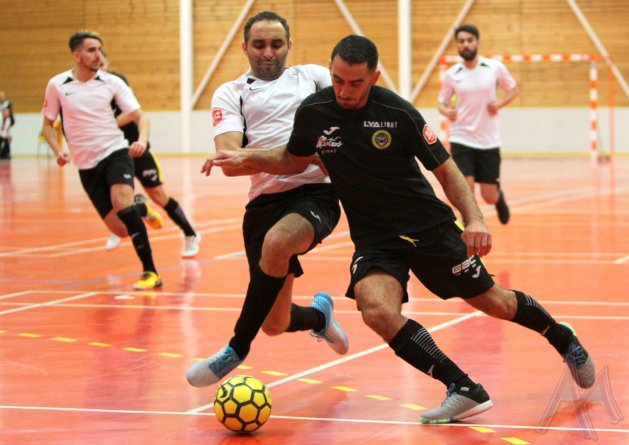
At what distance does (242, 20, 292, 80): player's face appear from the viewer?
172 inches

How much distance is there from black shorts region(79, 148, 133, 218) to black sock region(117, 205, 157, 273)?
276 mm

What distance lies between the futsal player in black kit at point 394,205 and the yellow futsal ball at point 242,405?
0.55m

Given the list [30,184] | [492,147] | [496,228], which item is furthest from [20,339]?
[30,184]

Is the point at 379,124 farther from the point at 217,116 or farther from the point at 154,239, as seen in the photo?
the point at 154,239

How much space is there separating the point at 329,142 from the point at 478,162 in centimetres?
613

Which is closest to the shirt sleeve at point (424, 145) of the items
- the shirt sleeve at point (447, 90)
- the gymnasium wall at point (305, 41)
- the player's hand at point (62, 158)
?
the player's hand at point (62, 158)

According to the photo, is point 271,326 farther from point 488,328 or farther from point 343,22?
point 343,22

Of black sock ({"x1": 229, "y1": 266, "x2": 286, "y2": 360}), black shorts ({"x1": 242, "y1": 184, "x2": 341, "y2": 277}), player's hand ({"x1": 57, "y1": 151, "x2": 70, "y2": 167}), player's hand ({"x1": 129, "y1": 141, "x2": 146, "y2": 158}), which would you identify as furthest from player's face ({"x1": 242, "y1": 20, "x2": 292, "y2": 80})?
player's hand ({"x1": 57, "y1": 151, "x2": 70, "y2": 167})

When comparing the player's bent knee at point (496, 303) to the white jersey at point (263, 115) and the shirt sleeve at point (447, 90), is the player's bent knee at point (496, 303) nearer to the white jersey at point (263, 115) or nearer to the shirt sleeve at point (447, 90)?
the white jersey at point (263, 115)

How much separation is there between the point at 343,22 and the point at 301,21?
142 cm

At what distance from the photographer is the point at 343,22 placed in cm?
2898

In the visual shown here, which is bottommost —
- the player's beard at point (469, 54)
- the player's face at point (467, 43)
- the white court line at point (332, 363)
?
the white court line at point (332, 363)

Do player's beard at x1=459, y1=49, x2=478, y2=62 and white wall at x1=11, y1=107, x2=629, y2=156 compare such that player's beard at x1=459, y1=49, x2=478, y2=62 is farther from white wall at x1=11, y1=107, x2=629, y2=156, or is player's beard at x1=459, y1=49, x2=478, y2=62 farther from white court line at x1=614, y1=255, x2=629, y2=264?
white wall at x1=11, y1=107, x2=629, y2=156

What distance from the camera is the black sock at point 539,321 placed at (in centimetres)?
380
